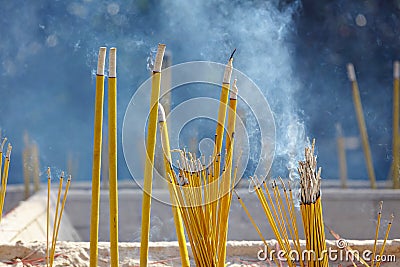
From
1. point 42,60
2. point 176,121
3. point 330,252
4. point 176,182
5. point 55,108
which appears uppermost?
point 42,60

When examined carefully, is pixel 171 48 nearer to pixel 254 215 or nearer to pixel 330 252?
pixel 254 215

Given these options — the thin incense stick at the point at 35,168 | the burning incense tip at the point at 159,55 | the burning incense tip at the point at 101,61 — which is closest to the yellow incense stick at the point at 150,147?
the burning incense tip at the point at 159,55

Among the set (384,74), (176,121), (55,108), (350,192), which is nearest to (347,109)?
(384,74)

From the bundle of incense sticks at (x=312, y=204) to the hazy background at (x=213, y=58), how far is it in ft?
5.63

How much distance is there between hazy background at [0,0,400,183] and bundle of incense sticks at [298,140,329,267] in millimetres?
1717

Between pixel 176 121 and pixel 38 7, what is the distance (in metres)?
2.07

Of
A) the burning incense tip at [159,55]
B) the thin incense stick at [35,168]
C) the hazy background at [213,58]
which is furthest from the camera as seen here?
the thin incense stick at [35,168]

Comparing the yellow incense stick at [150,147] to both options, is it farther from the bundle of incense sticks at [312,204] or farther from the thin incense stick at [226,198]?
the bundle of incense sticks at [312,204]

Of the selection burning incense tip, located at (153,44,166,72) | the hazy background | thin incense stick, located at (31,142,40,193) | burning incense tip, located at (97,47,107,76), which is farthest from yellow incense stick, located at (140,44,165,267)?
thin incense stick, located at (31,142,40,193)

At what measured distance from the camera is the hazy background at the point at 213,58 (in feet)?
10.9

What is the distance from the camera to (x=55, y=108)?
389cm

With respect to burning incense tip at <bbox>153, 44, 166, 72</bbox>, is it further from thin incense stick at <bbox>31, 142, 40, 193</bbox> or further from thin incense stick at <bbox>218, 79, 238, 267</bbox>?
thin incense stick at <bbox>31, 142, 40, 193</bbox>

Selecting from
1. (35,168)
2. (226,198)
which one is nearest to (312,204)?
(226,198)

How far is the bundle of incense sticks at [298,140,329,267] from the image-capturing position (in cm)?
126
